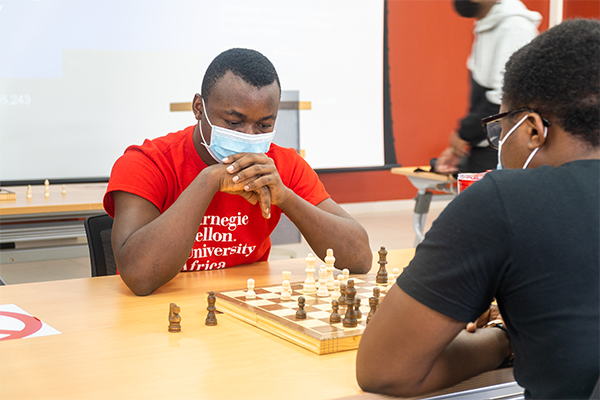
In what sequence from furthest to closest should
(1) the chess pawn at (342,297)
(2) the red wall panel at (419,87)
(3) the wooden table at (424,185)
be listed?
(2) the red wall panel at (419,87) → (3) the wooden table at (424,185) → (1) the chess pawn at (342,297)

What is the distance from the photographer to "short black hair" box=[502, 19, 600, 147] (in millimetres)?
886

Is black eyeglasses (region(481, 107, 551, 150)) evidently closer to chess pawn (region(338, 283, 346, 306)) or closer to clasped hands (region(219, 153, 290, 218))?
chess pawn (region(338, 283, 346, 306))

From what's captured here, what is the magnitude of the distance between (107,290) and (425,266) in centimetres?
104

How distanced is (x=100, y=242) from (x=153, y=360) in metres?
1.18

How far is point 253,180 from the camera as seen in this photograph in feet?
5.83

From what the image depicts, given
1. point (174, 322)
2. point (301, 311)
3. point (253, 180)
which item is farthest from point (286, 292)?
point (253, 180)

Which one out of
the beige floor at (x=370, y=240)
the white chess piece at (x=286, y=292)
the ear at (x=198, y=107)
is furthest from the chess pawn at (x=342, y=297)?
the beige floor at (x=370, y=240)

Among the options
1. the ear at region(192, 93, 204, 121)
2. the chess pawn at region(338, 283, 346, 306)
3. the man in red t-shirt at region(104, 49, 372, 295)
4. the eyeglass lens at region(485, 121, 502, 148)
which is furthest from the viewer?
the ear at region(192, 93, 204, 121)

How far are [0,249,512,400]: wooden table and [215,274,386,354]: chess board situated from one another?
2 centimetres

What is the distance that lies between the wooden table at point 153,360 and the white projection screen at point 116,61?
4841 millimetres

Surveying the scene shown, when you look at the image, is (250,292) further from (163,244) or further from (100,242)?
(100,242)

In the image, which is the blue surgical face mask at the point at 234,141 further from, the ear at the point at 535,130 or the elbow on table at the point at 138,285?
the ear at the point at 535,130

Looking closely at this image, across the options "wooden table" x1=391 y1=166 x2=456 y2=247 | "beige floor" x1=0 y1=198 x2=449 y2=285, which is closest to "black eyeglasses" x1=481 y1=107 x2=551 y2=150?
"beige floor" x1=0 y1=198 x2=449 y2=285

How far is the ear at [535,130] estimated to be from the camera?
0.94m
